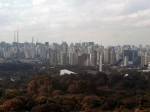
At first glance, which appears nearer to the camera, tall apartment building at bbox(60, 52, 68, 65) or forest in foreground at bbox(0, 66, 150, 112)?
forest in foreground at bbox(0, 66, 150, 112)

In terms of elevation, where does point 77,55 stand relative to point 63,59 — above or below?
above

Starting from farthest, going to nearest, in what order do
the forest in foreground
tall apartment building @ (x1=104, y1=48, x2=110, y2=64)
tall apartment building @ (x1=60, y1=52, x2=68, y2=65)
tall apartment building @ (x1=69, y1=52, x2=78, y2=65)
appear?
tall apartment building @ (x1=104, y1=48, x2=110, y2=64)
tall apartment building @ (x1=60, y1=52, x2=68, y2=65)
tall apartment building @ (x1=69, y1=52, x2=78, y2=65)
the forest in foreground

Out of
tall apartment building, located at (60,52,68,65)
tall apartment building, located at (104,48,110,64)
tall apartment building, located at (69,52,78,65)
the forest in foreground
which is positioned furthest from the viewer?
tall apartment building, located at (104,48,110,64)

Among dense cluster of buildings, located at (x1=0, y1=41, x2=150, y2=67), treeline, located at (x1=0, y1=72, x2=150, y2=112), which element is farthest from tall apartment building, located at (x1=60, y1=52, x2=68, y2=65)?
treeline, located at (x1=0, y1=72, x2=150, y2=112)

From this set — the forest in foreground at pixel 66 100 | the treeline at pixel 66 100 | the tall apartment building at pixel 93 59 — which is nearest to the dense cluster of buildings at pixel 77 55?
the tall apartment building at pixel 93 59

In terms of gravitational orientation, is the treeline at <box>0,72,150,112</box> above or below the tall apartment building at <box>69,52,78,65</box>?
below

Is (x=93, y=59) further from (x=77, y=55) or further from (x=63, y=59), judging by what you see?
(x=63, y=59)

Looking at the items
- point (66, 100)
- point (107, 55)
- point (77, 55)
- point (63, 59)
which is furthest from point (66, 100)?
point (107, 55)

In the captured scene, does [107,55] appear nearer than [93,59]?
No

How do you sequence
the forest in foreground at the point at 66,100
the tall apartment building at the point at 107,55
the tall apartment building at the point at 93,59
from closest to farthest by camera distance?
the forest in foreground at the point at 66,100 < the tall apartment building at the point at 93,59 < the tall apartment building at the point at 107,55

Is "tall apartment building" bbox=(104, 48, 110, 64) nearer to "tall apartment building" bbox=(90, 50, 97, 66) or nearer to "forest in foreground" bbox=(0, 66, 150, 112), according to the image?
"tall apartment building" bbox=(90, 50, 97, 66)

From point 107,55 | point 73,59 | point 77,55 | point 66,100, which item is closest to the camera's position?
point 66,100

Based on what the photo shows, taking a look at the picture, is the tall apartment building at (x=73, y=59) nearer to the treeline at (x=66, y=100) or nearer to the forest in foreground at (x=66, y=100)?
the treeline at (x=66, y=100)
